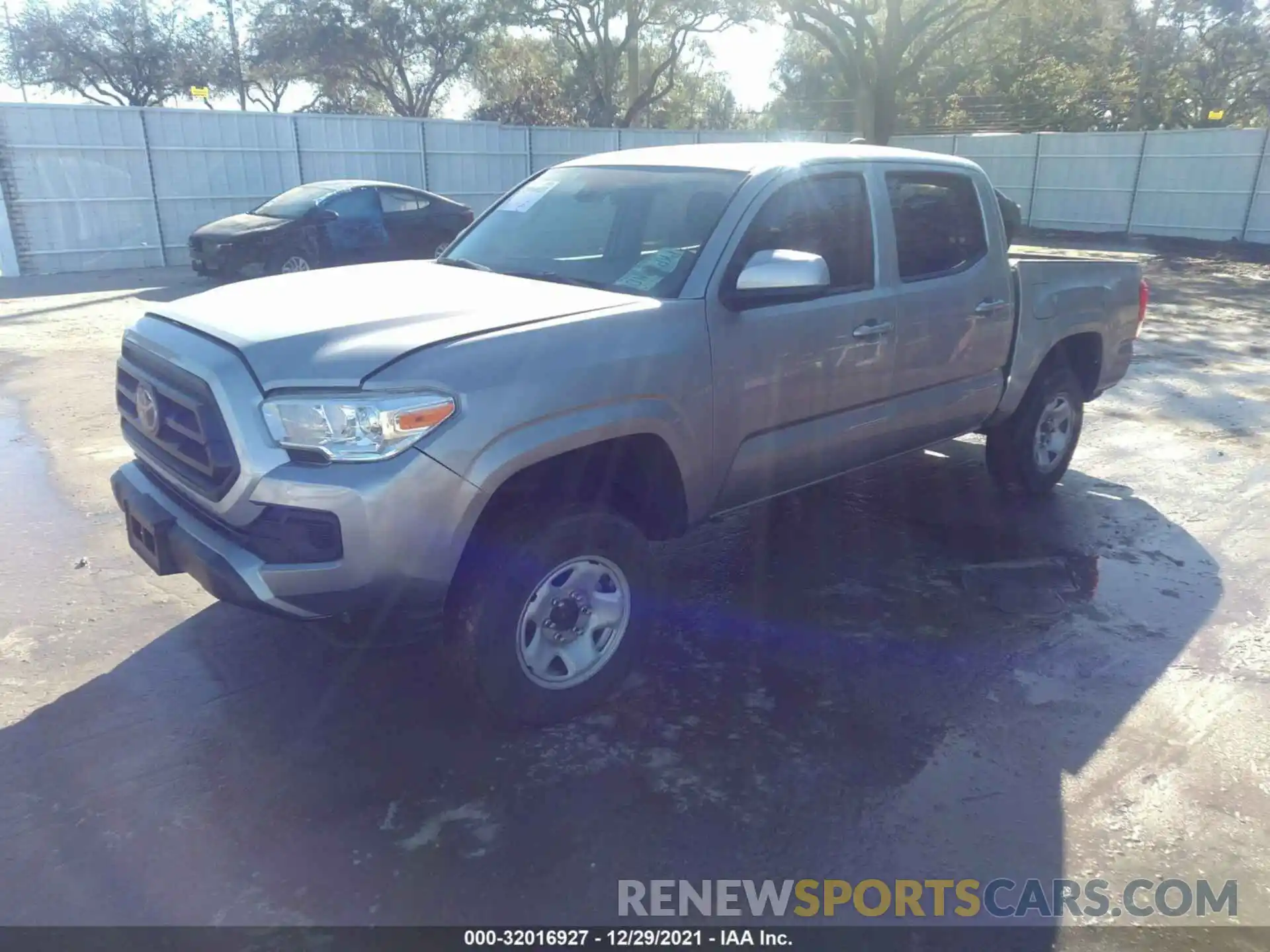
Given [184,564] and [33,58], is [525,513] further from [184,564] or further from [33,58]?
[33,58]

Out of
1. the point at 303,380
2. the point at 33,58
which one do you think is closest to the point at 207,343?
the point at 303,380

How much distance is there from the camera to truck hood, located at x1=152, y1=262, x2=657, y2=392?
2.93 m

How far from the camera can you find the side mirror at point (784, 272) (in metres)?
3.54

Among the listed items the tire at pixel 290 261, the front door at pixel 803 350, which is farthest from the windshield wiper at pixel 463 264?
the tire at pixel 290 261

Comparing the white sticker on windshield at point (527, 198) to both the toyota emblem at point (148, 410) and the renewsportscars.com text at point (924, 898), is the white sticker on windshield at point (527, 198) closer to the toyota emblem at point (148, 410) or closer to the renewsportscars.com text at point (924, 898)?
the toyota emblem at point (148, 410)

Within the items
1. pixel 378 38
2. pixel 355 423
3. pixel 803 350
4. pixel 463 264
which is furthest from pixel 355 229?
pixel 378 38

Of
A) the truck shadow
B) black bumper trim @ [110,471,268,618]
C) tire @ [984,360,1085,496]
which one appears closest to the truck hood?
black bumper trim @ [110,471,268,618]

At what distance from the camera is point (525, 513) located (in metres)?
3.23

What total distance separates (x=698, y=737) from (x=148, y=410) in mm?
2287

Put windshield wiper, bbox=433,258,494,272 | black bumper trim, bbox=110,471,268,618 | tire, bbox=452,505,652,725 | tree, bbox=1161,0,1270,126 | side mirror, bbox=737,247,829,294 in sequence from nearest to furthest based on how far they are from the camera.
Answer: black bumper trim, bbox=110,471,268,618 < tire, bbox=452,505,652,725 < side mirror, bbox=737,247,829,294 < windshield wiper, bbox=433,258,494,272 < tree, bbox=1161,0,1270,126

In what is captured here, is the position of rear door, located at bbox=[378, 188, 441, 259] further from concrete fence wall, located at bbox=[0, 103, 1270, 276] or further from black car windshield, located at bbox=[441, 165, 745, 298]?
black car windshield, located at bbox=[441, 165, 745, 298]

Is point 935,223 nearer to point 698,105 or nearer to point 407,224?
point 407,224

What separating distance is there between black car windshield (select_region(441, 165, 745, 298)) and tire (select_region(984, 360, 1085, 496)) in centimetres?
262

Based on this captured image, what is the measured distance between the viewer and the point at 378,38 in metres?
33.2
